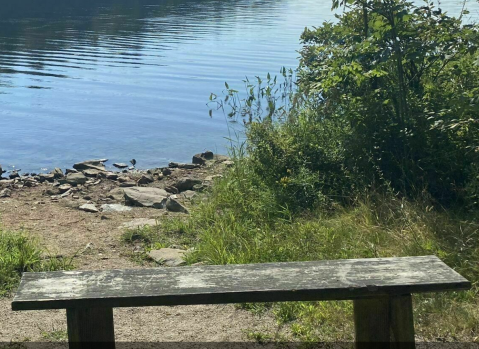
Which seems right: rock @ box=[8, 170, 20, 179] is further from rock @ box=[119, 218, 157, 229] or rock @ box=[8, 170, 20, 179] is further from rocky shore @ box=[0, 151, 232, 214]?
rock @ box=[119, 218, 157, 229]

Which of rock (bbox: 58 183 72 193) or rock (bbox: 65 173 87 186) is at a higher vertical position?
rock (bbox: 58 183 72 193)

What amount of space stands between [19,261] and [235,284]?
107 inches

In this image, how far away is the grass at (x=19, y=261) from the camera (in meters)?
4.86

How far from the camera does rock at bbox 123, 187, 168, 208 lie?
7656mm

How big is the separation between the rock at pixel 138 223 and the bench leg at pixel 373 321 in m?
3.64

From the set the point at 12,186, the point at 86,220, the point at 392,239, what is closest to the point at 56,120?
the point at 12,186

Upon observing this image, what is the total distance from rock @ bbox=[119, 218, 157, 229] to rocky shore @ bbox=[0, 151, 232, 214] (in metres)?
0.49

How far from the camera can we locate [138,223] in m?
6.68

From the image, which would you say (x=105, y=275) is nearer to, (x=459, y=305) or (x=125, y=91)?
(x=459, y=305)

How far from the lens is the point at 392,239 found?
487 cm

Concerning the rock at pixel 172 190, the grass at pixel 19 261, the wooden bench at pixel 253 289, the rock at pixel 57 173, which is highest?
the wooden bench at pixel 253 289

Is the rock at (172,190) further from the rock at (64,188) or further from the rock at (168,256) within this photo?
the rock at (168,256)

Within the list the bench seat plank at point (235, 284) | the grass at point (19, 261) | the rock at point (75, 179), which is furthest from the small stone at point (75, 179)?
the bench seat plank at point (235, 284)

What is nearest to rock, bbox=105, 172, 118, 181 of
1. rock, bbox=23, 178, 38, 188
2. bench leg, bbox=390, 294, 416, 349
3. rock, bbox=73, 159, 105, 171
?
rock, bbox=73, 159, 105, 171
